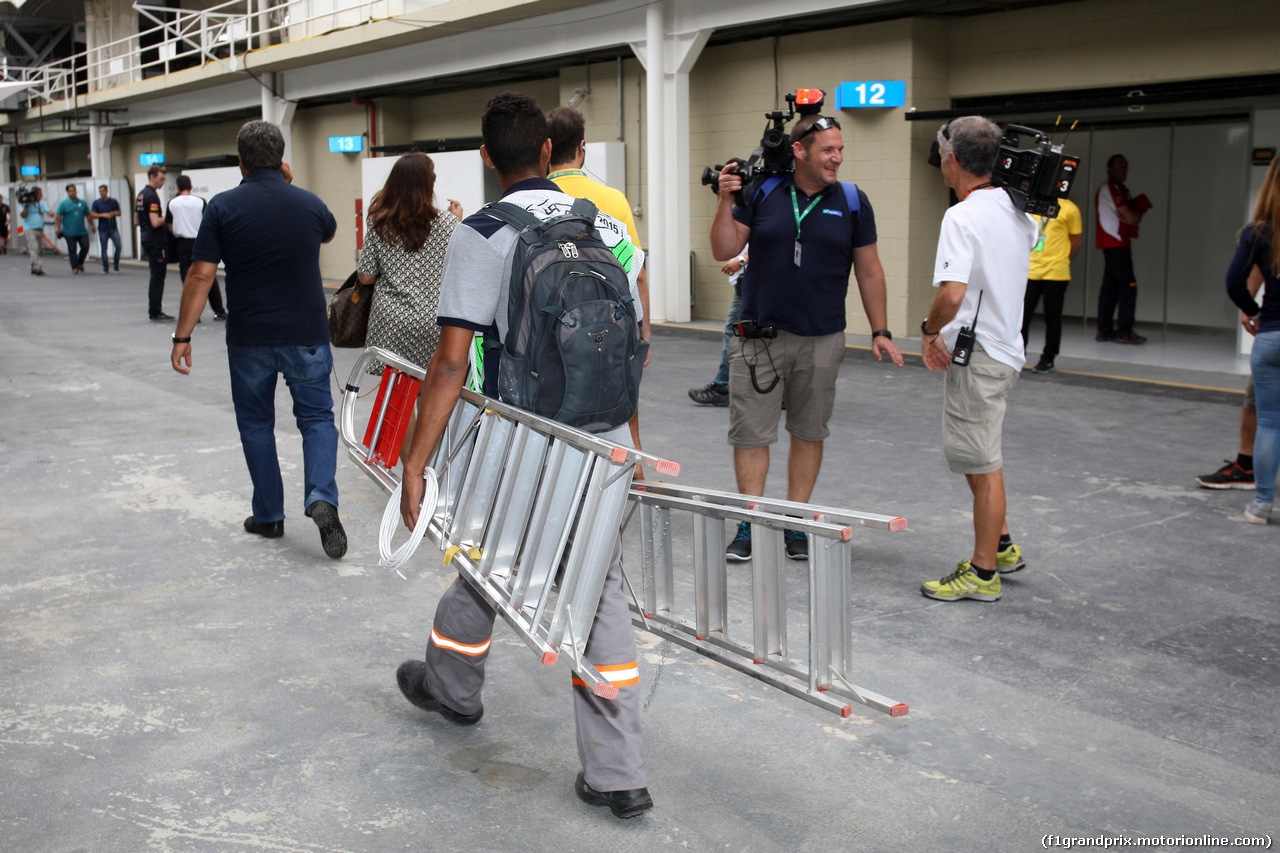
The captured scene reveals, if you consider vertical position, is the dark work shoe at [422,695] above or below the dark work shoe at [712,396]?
below

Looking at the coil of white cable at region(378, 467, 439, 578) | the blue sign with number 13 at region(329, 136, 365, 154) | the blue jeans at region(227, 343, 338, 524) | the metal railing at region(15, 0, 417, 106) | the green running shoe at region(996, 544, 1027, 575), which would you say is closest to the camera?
the coil of white cable at region(378, 467, 439, 578)

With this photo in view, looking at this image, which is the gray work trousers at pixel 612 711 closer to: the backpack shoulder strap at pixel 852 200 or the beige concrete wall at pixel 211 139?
the backpack shoulder strap at pixel 852 200

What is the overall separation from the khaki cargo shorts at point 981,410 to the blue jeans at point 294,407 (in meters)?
2.78

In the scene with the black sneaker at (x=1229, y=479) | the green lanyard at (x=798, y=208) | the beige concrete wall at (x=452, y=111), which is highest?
the beige concrete wall at (x=452, y=111)

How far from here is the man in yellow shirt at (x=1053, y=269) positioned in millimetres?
9977

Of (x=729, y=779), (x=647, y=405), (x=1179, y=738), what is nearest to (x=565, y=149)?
(x=729, y=779)

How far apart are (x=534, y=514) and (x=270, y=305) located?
2.60 metres

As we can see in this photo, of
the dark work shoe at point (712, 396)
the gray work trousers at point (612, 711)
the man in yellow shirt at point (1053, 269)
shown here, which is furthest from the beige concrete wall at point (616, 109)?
the gray work trousers at point (612, 711)

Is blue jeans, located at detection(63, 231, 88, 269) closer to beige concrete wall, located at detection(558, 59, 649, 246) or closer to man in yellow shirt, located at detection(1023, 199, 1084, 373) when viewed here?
beige concrete wall, located at detection(558, 59, 649, 246)

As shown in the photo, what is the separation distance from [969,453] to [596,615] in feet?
7.10

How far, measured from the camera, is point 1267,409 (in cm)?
548

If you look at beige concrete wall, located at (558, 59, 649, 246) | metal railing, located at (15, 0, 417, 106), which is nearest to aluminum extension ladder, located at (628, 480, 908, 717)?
beige concrete wall, located at (558, 59, 649, 246)

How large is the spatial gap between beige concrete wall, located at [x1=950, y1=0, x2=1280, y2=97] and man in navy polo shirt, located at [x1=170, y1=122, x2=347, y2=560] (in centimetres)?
892

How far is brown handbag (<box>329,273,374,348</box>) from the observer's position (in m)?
5.66
